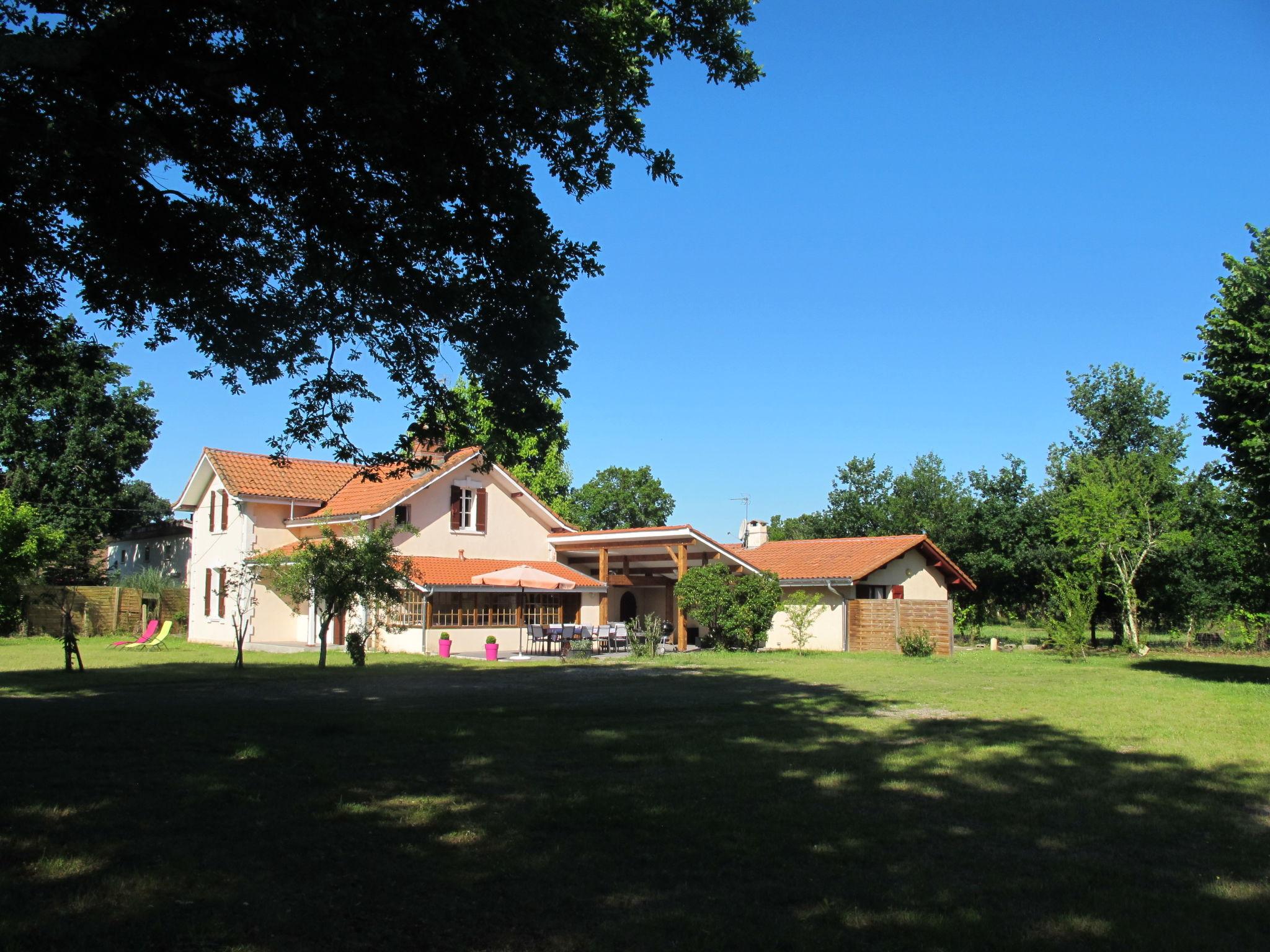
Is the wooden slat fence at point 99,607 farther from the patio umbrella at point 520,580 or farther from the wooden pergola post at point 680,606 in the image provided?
the wooden pergola post at point 680,606

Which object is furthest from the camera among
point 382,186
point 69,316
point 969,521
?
point 969,521

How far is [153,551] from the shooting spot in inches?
1847

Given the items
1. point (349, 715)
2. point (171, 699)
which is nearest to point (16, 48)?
point (349, 715)

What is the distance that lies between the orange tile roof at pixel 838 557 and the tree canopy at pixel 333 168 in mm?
23158

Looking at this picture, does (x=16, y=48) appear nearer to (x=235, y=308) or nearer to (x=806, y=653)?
(x=235, y=308)

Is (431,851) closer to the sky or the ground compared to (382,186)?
closer to the ground

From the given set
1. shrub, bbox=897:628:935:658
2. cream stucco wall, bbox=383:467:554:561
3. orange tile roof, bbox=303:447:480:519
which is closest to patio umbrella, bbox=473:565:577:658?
cream stucco wall, bbox=383:467:554:561

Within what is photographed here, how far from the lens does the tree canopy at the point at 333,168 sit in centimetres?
828

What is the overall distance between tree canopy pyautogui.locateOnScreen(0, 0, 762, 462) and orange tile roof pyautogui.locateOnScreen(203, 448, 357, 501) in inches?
866

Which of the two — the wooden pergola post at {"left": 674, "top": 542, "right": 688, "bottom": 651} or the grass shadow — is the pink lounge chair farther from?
the grass shadow

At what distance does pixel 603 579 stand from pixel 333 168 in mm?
23320

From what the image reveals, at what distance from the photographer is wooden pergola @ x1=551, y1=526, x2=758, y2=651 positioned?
2984 centimetres

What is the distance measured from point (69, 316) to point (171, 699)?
492cm

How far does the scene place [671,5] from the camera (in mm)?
10492
